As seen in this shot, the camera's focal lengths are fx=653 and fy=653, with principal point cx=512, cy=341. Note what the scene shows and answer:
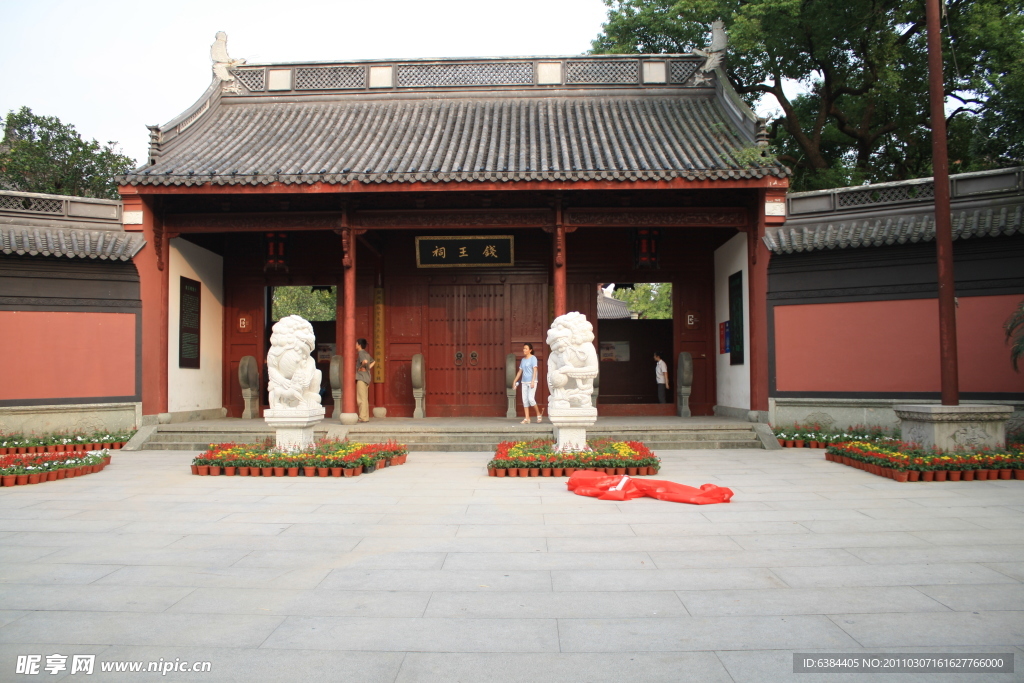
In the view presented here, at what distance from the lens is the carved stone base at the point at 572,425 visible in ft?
23.6

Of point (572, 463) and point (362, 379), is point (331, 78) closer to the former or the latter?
point (362, 379)

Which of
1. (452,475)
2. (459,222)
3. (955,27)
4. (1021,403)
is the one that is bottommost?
(452,475)

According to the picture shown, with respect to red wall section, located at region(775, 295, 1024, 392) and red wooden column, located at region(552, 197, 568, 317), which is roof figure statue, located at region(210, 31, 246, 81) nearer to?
red wooden column, located at region(552, 197, 568, 317)

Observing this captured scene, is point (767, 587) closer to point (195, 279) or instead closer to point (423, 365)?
point (423, 365)

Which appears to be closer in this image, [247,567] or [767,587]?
[767,587]

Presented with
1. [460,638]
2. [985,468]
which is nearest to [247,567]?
[460,638]

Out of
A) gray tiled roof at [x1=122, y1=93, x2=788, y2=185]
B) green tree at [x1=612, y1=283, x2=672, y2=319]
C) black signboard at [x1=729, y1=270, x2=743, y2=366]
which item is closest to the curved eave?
gray tiled roof at [x1=122, y1=93, x2=788, y2=185]

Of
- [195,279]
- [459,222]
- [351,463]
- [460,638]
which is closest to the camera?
[460,638]

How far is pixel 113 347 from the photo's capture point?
9.93 m

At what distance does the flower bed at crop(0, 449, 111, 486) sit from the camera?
6457mm

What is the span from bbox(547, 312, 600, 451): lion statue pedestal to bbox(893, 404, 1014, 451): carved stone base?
11.9 feet

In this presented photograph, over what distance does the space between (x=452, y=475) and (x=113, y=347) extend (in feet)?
20.8

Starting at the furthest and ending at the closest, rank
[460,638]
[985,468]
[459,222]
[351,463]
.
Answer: [459,222] < [351,463] < [985,468] < [460,638]

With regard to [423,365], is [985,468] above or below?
below
